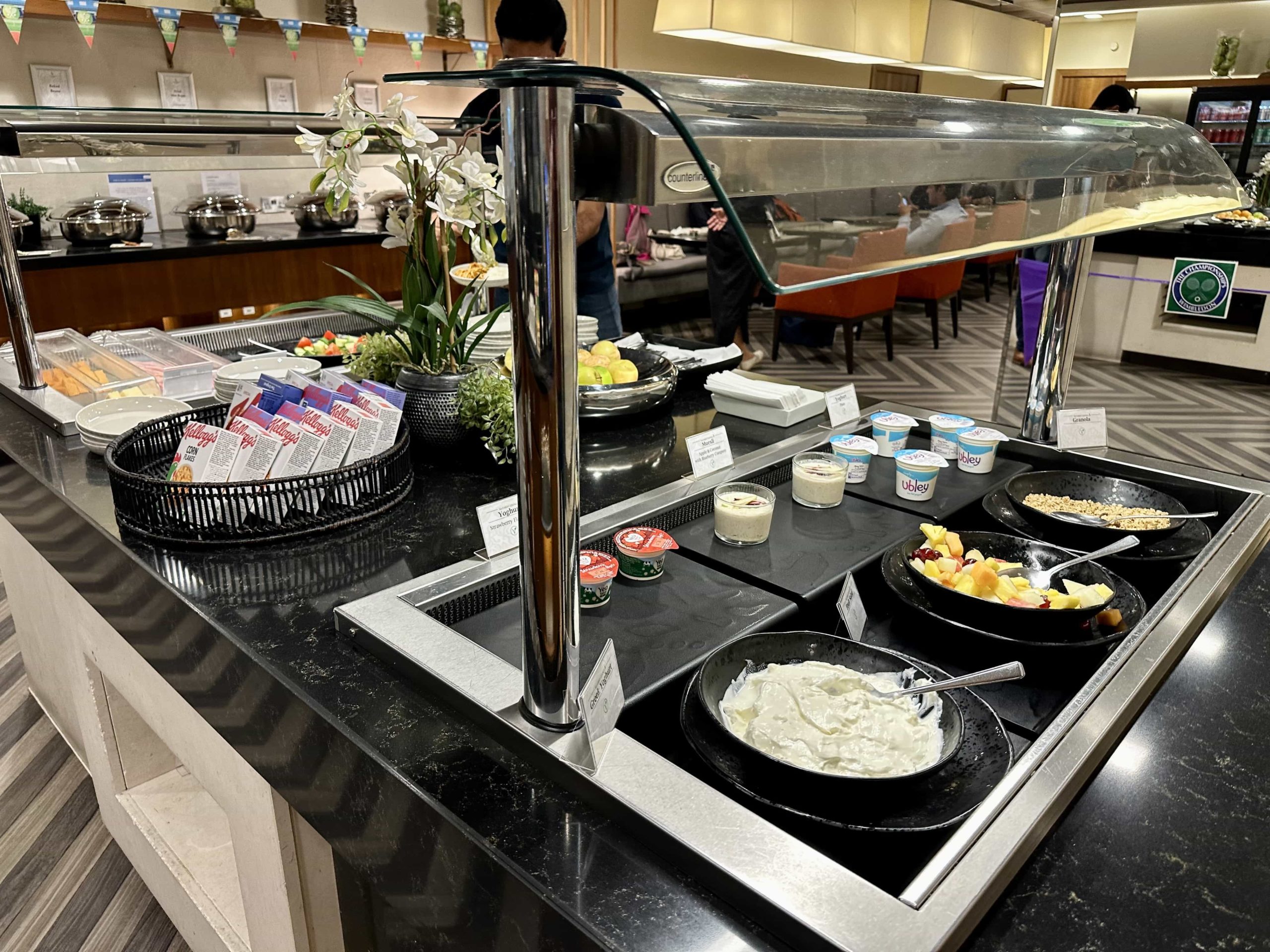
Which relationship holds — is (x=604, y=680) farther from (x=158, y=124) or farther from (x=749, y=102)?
(x=158, y=124)

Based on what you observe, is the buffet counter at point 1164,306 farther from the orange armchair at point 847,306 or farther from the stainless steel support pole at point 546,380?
the stainless steel support pole at point 546,380

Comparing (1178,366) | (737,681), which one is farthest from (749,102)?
(1178,366)

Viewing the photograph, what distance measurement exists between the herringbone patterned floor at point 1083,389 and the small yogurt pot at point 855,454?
2.34 metres

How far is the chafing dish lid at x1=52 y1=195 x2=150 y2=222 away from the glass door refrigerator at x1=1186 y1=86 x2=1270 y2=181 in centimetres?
675

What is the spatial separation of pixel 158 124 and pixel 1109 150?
1.20 metres

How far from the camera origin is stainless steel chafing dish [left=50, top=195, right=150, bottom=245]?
156 inches

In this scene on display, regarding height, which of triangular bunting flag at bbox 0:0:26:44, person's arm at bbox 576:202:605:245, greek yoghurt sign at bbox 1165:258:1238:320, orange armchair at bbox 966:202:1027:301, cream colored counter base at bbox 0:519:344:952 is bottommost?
cream colored counter base at bbox 0:519:344:952

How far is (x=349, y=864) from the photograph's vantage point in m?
0.91

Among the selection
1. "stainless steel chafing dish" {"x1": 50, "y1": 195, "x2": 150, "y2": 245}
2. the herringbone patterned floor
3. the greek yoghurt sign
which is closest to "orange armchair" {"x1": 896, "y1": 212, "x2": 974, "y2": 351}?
the herringbone patterned floor

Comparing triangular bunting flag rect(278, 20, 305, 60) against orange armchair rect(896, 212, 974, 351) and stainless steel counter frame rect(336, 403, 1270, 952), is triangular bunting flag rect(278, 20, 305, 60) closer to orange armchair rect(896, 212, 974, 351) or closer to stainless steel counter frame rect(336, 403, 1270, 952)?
orange armchair rect(896, 212, 974, 351)

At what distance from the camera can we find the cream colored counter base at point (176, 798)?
1090 mm

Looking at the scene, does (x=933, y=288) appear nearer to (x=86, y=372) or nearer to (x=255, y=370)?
(x=255, y=370)

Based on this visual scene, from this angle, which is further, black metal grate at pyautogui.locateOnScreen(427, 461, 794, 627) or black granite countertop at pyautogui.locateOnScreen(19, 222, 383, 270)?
black granite countertop at pyautogui.locateOnScreen(19, 222, 383, 270)

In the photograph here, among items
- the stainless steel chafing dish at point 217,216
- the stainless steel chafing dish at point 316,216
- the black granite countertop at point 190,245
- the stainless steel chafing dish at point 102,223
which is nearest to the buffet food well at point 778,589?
the black granite countertop at point 190,245
